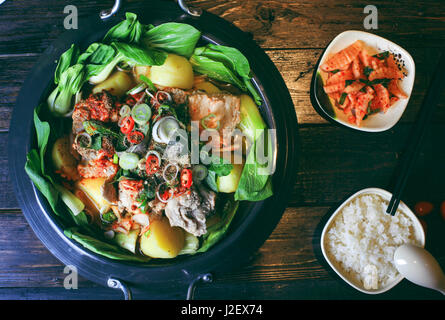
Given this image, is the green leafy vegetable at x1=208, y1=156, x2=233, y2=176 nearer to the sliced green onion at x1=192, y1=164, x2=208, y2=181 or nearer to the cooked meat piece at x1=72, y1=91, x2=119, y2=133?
the sliced green onion at x1=192, y1=164, x2=208, y2=181

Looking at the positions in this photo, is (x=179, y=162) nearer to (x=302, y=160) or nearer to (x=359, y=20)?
(x=302, y=160)

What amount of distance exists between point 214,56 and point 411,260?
180 centimetres

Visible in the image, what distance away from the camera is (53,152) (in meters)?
1.79

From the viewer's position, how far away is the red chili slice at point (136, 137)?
182 centimetres

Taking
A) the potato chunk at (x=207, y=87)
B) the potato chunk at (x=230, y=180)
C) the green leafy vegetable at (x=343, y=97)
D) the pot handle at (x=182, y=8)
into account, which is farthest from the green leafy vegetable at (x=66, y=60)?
the green leafy vegetable at (x=343, y=97)

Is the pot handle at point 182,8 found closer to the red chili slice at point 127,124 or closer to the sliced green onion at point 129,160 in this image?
the red chili slice at point 127,124

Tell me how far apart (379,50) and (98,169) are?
201 cm

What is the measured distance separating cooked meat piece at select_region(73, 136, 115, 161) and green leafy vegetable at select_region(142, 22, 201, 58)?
0.65 meters

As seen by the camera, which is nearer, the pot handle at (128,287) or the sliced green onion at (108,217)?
the pot handle at (128,287)

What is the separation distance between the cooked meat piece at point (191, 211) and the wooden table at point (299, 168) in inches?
21.1

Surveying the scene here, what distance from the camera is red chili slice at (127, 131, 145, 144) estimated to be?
1.82m

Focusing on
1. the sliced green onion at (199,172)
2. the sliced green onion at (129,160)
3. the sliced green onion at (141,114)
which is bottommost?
the sliced green onion at (199,172)

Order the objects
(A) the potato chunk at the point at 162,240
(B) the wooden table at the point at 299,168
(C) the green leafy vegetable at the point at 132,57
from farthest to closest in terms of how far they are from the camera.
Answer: (B) the wooden table at the point at 299,168, (A) the potato chunk at the point at 162,240, (C) the green leafy vegetable at the point at 132,57
